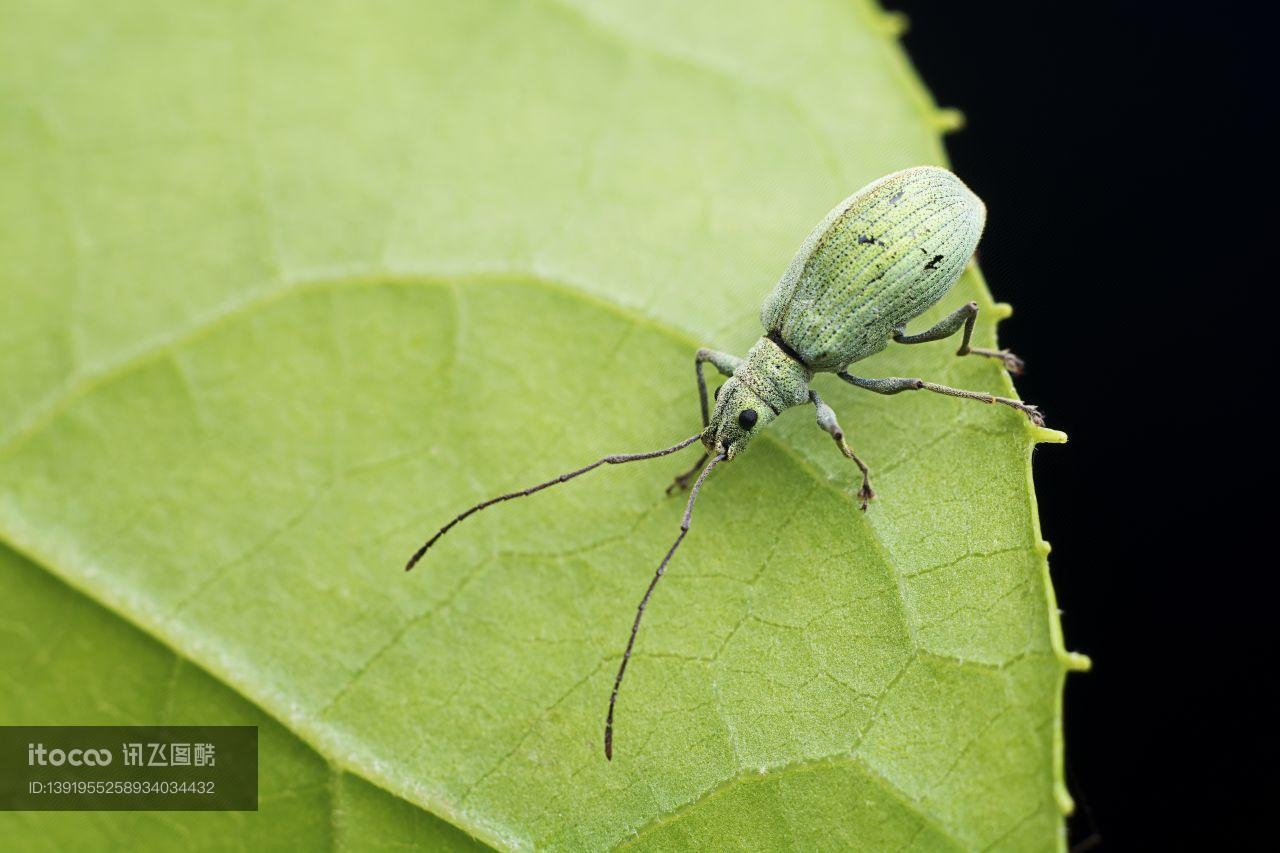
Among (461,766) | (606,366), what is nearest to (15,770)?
(461,766)

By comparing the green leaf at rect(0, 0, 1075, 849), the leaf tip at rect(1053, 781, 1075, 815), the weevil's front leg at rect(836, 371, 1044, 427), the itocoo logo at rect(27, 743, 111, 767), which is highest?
the weevil's front leg at rect(836, 371, 1044, 427)

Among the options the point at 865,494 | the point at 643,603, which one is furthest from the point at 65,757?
the point at 865,494

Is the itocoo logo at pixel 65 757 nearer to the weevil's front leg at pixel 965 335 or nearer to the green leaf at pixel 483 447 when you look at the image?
the green leaf at pixel 483 447

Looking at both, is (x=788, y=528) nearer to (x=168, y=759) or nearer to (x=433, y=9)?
(x=168, y=759)

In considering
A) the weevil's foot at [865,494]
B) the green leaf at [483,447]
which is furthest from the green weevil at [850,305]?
the weevil's foot at [865,494]

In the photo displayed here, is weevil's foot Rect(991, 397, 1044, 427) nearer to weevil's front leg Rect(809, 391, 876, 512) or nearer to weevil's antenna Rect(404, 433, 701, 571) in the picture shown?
weevil's front leg Rect(809, 391, 876, 512)

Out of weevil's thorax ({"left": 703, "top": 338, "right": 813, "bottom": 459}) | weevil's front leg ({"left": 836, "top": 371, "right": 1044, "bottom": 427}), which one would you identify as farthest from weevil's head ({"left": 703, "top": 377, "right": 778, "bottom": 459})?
weevil's front leg ({"left": 836, "top": 371, "right": 1044, "bottom": 427})
